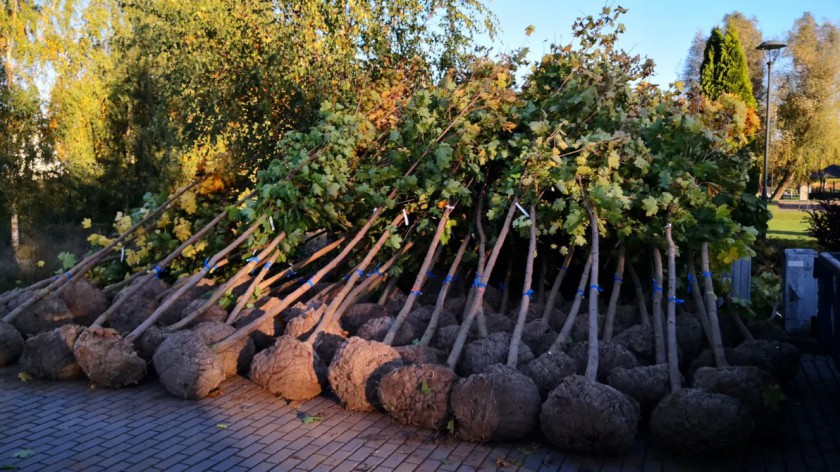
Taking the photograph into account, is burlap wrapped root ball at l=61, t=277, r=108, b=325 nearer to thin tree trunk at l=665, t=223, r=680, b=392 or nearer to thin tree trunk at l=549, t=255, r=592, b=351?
thin tree trunk at l=549, t=255, r=592, b=351

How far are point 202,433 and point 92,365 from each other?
63.9 inches

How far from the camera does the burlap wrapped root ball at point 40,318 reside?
7730mm

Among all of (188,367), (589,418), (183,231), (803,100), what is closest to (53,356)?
(188,367)

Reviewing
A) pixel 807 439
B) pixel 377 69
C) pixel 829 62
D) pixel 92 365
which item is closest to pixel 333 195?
pixel 92 365

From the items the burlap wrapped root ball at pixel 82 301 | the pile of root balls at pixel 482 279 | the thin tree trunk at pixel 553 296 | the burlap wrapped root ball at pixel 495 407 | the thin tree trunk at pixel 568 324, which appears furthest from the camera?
the burlap wrapped root ball at pixel 82 301

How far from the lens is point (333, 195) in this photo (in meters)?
7.70

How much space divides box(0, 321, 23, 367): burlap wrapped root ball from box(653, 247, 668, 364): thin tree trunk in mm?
6419

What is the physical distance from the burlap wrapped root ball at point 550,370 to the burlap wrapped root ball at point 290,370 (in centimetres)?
185

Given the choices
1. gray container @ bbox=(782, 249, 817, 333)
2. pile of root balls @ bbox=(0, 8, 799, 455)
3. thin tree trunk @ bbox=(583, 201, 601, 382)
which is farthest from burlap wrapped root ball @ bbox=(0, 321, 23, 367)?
gray container @ bbox=(782, 249, 817, 333)

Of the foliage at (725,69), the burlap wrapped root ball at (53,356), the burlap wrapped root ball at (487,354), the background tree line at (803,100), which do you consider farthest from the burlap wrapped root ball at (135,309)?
the background tree line at (803,100)

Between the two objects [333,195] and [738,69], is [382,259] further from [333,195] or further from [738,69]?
[738,69]

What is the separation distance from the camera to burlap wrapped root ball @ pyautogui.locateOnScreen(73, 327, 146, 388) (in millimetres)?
6332

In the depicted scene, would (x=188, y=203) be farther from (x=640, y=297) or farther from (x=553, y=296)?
(x=640, y=297)

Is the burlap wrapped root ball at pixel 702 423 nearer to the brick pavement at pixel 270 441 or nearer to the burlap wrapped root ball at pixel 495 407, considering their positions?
the brick pavement at pixel 270 441
